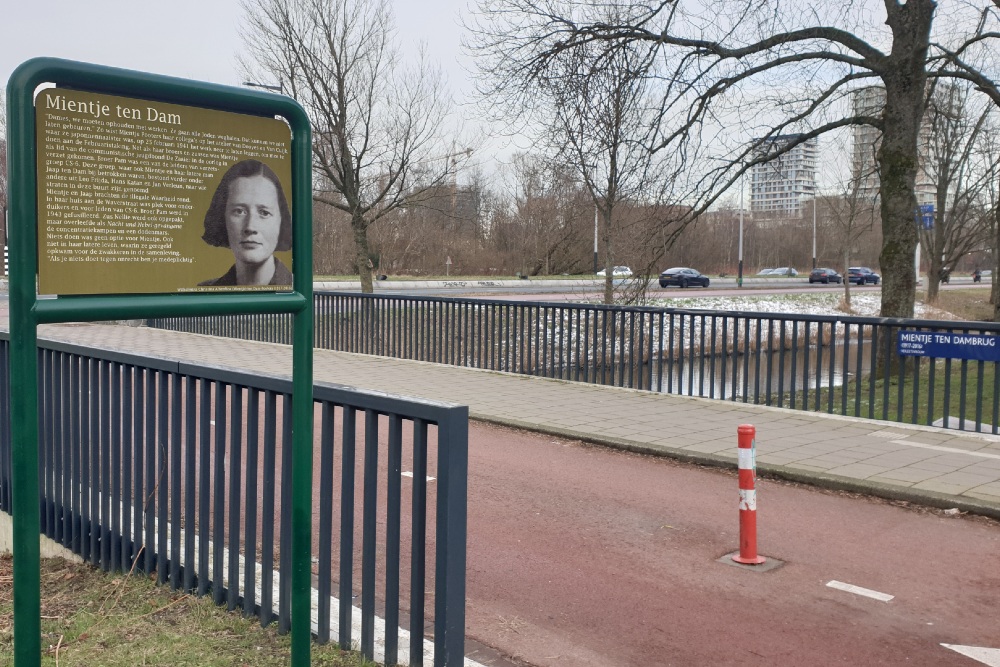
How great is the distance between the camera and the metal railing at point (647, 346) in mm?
10016

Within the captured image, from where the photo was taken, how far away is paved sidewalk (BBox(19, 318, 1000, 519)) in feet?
23.3

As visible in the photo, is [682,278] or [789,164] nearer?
[789,164]

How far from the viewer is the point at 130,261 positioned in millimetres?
2900

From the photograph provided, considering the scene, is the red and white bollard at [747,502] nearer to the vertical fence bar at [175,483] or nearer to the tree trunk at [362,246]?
the vertical fence bar at [175,483]

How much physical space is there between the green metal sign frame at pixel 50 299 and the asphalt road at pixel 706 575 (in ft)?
5.60

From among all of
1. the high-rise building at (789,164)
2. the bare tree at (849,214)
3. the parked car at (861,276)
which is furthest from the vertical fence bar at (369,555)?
the parked car at (861,276)

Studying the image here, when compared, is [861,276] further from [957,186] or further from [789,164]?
[789,164]

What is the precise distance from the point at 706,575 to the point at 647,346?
6978mm

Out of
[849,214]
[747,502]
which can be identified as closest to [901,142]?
[747,502]

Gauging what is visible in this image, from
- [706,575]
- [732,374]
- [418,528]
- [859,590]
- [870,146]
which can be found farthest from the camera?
[870,146]

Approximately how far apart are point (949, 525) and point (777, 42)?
34.0 feet

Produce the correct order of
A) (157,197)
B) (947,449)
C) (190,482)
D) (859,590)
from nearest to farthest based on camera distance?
(157,197) < (190,482) < (859,590) < (947,449)

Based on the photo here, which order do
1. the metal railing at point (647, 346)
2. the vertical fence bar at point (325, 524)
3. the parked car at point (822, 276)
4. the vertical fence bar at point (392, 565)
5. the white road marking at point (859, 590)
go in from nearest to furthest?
the vertical fence bar at point (392, 565)
the vertical fence bar at point (325, 524)
the white road marking at point (859, 590)
the metal railing at point (647, 346)
the parked car at point (822, 276)

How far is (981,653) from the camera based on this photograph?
4.18 meters
